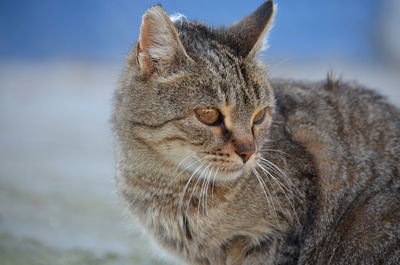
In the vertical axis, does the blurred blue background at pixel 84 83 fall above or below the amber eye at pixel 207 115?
above

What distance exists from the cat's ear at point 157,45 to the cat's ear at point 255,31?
0.44 meters

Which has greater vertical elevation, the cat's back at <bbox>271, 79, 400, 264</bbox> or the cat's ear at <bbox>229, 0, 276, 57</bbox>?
the cat's ear at <bbox>229, 0, 276, 57</bbox>

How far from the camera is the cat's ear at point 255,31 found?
3.31 metres

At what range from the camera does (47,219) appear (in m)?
4.80

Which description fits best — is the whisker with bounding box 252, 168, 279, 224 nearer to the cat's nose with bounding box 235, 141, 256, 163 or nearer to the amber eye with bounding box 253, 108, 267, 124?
the cat's nose with bounding box 235, 141, 256, 163

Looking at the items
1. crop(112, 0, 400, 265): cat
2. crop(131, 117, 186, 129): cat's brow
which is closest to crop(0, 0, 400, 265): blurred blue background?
crop(112, 0, 400, 265): cat

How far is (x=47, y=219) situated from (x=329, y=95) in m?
2.74

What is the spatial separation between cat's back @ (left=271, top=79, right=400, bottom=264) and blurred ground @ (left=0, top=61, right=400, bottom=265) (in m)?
0.38

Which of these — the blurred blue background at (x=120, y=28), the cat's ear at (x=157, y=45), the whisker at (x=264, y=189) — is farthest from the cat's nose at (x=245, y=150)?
the blurred blue background at (x=120, y=28)

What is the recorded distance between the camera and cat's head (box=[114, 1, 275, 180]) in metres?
2.98

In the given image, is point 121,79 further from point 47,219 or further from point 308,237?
point 47,219

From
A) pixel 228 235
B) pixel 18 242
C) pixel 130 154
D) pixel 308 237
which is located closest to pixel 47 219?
pixel 18 242

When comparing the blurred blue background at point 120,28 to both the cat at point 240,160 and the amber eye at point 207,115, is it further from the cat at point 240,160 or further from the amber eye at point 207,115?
the amber eye at point 207,115

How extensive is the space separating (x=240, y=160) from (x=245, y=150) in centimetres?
7
